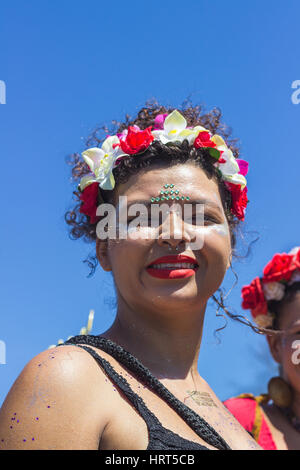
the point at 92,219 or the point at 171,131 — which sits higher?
the point at 171,131

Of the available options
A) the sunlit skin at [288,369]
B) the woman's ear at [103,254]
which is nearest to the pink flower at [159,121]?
the woman's ear at [103,254]

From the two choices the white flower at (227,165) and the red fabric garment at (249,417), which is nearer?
the white flower at (227,165)

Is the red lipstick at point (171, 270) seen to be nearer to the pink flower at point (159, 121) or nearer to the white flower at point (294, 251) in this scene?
the pink flower at point (159, 121)

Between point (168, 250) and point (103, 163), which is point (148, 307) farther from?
point (103, 163)

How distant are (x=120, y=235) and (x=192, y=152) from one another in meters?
0.52

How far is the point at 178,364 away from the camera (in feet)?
8.36

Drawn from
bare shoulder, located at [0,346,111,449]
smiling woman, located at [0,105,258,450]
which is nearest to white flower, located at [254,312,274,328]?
smiling woman, located at [0,105,258,450]

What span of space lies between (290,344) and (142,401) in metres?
2.17

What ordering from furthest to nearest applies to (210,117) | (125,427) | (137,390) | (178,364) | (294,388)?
(294,388)
(210,117)
(178,364)
(137,390)
(125,427)

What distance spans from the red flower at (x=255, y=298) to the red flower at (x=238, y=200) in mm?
1488

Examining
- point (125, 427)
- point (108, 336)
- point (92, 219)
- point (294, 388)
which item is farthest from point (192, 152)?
point (294, 388)

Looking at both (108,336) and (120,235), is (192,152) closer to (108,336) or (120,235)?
(120,235)

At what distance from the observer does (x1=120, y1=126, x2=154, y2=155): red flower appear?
8.70 feet

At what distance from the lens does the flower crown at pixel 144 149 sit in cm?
268
